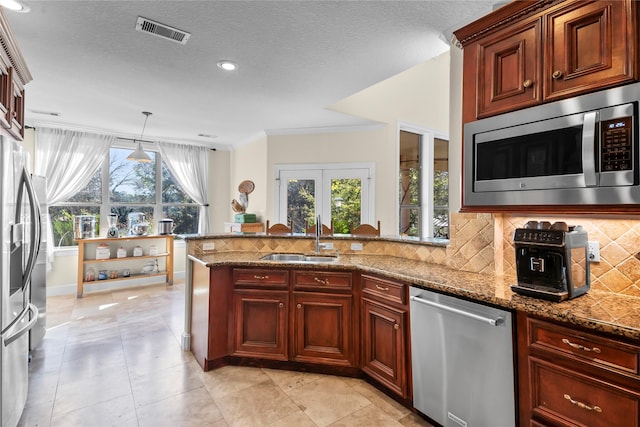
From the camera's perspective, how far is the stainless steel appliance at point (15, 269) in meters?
1.75

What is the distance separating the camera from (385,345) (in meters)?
2.34

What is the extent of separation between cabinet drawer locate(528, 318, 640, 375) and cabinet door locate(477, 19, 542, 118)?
44.3 inches

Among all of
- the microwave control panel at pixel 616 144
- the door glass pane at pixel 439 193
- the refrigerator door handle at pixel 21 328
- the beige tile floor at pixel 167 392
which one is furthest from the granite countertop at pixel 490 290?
the door glass pane at pixel 439 193

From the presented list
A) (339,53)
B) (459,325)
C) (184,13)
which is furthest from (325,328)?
(184,13)

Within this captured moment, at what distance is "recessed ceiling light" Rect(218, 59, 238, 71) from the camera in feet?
9.47

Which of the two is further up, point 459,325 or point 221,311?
point 459,325

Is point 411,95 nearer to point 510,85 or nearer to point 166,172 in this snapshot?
point 510,85

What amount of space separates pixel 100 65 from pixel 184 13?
1315 mm

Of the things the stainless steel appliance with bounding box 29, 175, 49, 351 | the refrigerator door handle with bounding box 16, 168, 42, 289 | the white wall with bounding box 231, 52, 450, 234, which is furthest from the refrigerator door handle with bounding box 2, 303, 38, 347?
the white wall with bounding box 231, 52, 450, 234

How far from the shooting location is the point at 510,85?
5.93 ft

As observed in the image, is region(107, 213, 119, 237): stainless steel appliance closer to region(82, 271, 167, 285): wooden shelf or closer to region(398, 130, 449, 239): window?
region(82, 271, 167, 285): wooden shelf

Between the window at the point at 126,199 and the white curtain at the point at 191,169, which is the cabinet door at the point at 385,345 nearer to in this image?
the white curtain at the point at 191,169

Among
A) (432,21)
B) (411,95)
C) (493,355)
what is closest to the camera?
(493,355)

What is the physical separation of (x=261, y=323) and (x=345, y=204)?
117 inches
